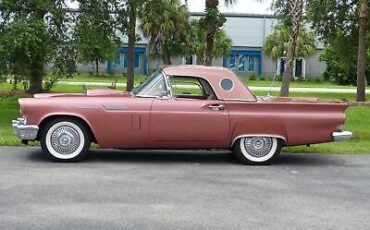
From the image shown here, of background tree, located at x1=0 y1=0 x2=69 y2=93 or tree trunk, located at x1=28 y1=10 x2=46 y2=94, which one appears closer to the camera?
background tree, located at x1=0 y1=0 x2=69 y2=93

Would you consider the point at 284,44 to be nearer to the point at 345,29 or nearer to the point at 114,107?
the point at 345,29

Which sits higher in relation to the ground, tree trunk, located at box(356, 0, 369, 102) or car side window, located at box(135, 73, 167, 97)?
tree trunk, located at box(356, 0, 369, 102)

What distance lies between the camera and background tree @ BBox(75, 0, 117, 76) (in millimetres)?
14148

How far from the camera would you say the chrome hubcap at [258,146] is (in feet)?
30.1

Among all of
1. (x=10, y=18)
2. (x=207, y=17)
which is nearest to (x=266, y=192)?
(x=10, y=18)

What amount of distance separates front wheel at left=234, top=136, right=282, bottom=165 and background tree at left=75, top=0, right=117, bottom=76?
19.9ft

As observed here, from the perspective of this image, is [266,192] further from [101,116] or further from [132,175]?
[101,116]

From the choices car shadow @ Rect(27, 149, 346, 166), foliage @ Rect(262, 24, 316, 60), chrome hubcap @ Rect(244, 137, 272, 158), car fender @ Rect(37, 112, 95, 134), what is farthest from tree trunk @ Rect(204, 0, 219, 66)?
foliage @ Rect(262, 24, 316, 60)

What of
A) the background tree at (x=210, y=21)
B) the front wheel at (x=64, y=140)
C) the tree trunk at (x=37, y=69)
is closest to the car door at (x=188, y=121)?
the front wheel at (x=64, y=140)

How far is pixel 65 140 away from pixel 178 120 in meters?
1.65

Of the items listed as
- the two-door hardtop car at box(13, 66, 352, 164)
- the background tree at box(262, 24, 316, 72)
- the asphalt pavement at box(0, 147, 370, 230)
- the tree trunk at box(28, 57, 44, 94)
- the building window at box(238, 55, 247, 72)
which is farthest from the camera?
the building window at box(238, 55, 247, 72)

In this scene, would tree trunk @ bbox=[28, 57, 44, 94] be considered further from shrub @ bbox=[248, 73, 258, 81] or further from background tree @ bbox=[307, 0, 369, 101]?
shrub @ bbox=[248, 73, 258, 81]

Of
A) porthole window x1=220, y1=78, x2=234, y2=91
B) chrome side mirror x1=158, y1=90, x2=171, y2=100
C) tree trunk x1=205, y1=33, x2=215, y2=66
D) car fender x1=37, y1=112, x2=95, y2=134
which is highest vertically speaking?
tree trunk x1=205, y1=33, x2=215, y2=66

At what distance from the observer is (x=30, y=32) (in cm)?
1290
